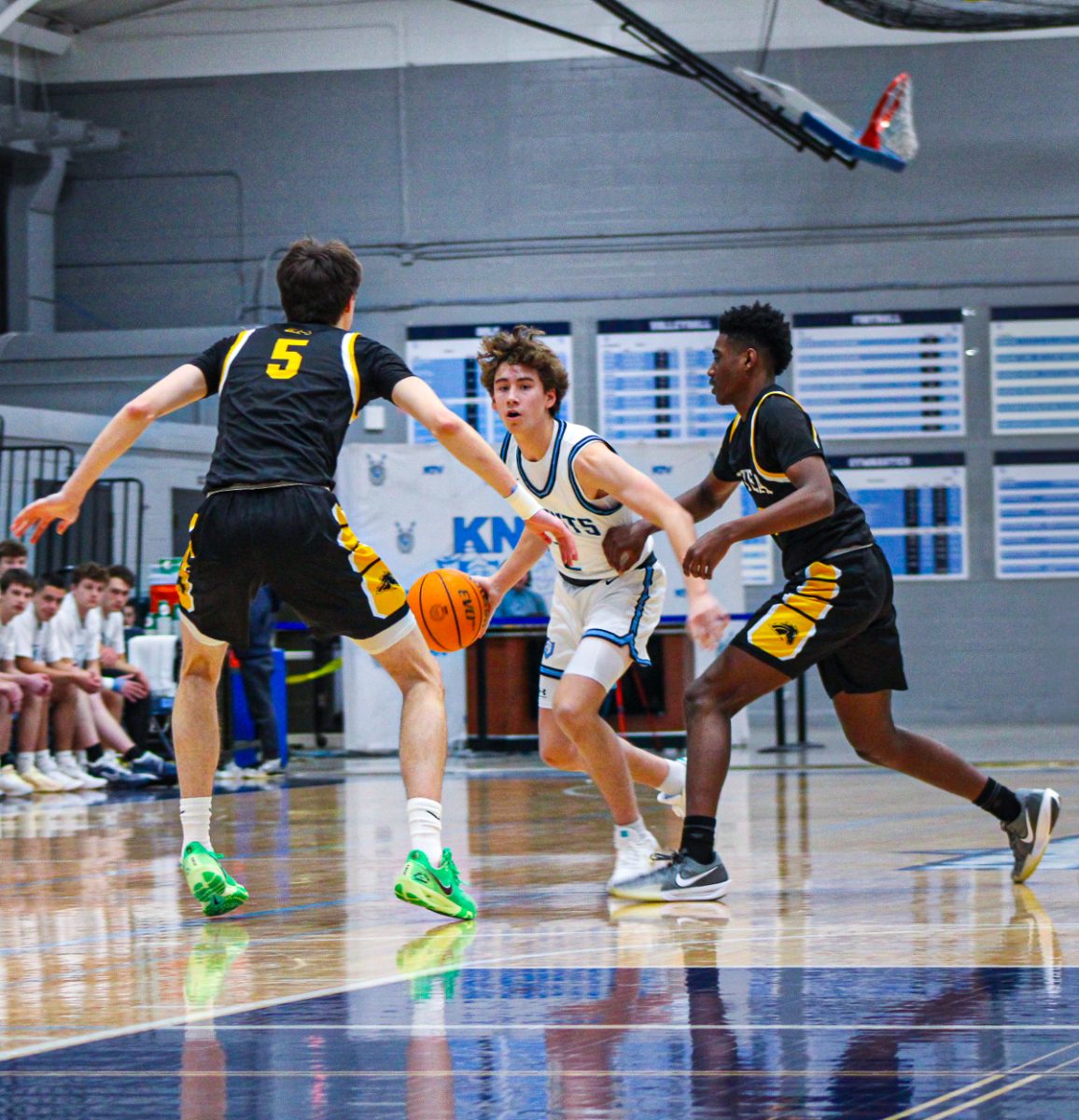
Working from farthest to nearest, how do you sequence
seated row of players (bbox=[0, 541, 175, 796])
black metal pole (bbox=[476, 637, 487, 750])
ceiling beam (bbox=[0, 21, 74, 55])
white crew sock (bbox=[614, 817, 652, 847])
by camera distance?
ceiling beam (bbox=[0, 21, 74, 55])
black metal pole (bbox=[476, 637, 487, 750])
seated row of players (bbox=[0, 541, 175, 796])
white crew sock (bbox=[614, 817, 652, 847])

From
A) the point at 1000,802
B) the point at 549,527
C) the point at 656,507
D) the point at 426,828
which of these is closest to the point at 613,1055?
the point at 426,828

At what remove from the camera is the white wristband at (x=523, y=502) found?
4.51 meters

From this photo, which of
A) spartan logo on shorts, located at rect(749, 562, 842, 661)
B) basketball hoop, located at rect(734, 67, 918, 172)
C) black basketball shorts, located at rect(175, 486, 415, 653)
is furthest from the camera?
basketball hoop, located at rect(734, 67, 918, 172)

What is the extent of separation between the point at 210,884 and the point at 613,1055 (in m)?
2.02

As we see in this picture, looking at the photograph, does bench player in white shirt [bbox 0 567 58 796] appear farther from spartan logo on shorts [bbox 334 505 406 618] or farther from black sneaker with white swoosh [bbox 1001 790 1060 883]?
black sneaker with white swoosh [bbox 1001 790 1060 883]

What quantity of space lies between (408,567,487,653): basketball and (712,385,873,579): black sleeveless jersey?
0.84 metres

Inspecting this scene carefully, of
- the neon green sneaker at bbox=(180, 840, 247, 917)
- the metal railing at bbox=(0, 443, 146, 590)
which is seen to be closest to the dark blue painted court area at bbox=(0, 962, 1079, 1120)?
the neon green sneaker at bbox=(180, 840, 247, 917)

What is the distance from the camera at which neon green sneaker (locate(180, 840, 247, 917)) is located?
4.60 metres

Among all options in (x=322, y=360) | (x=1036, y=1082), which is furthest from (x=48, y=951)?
(x=1036, y=1082)

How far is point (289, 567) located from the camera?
4465 millimetres

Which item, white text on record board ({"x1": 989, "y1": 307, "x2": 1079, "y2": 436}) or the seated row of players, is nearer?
the seated row of players

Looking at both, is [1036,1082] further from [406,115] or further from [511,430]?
[406,115]

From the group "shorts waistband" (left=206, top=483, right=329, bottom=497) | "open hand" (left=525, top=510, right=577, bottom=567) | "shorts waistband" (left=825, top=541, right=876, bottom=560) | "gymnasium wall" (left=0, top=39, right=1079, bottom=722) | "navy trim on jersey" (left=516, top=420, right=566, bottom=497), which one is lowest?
"shorts waistband" (left=825, top=541, right=876, bottom=560)

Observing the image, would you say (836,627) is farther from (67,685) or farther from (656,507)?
(67,685)
